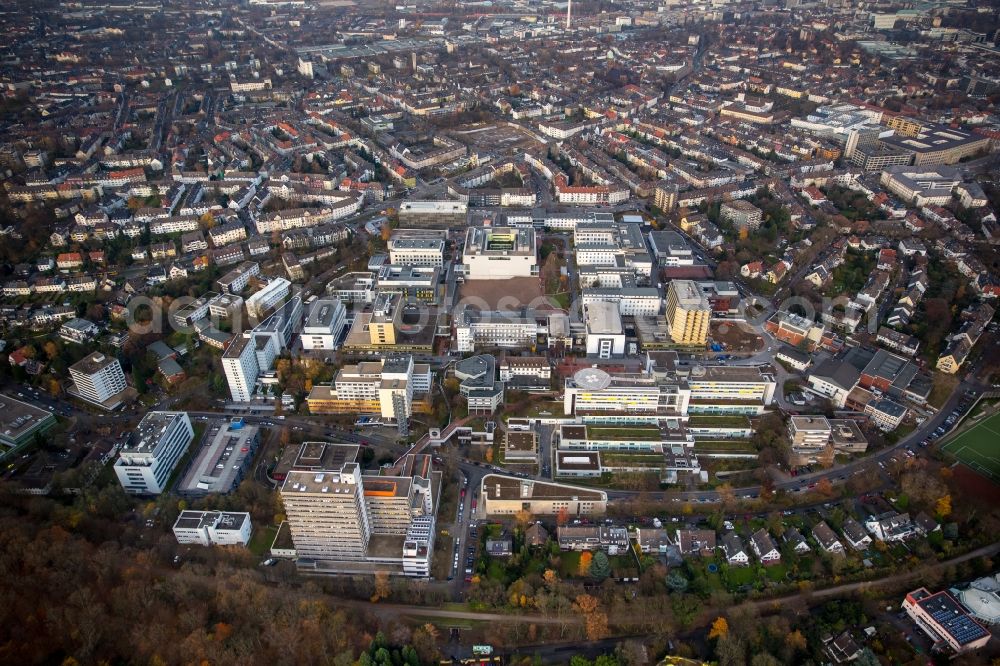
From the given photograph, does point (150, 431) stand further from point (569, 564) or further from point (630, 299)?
point (630, 299)

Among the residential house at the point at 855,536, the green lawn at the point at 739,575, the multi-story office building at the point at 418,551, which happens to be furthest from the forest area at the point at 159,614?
the residential house at the point at 855,536

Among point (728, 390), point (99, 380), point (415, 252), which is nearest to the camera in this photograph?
point (728, 390)

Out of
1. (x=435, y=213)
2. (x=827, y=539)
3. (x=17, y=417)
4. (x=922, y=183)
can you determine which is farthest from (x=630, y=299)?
(x=17, y=417)

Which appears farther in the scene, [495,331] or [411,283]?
[411,283]

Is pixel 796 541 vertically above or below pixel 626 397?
below

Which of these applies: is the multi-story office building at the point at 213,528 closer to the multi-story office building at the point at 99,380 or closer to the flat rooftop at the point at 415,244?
the multi-story office building at the point at 99,380

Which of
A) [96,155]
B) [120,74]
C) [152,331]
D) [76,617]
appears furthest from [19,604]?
[120,74]

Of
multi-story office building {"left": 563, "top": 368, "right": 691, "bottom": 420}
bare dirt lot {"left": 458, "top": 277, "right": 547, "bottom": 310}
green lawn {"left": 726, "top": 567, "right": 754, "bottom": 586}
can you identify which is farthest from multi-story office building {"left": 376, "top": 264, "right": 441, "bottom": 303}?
green lawn {"left": 726, "top": 567, "right": 754, "bottom": 586}

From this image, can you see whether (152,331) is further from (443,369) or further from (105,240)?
(443,369)
